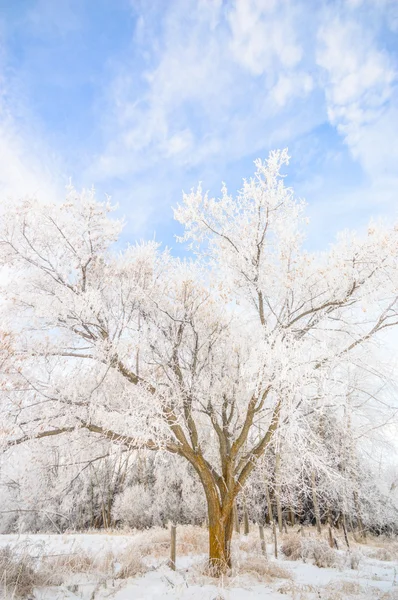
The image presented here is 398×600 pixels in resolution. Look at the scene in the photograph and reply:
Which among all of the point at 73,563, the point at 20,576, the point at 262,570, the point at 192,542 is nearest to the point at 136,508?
the point at 192,542

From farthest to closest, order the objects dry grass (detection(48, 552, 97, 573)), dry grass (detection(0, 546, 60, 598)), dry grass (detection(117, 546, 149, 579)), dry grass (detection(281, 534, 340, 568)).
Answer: dry grass (detection(281, 534, 340, 568)), dry grass (detection(117, 546, 149, 579)), dry grass (detection(48, 552, 97, 573)), dry grass (detection(0, 546, 60, 598))

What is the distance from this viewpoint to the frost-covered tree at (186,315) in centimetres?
703

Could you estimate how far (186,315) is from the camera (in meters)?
8.28

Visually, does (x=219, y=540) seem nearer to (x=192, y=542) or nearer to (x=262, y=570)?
(x=262, y=570)

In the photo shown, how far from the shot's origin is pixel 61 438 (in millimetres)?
8266

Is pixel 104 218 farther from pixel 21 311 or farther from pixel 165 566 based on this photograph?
pixel 165 566

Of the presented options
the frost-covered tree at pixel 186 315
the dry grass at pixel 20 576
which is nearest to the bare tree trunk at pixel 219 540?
the frost-covered tree at pixel 186 315

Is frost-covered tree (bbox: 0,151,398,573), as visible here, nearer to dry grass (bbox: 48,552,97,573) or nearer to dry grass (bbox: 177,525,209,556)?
dry grass (bbox: 48,552,97,573)

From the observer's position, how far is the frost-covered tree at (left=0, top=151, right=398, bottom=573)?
703 centimetres

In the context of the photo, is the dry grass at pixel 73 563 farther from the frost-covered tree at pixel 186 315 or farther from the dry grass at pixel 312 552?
the dry grass at pixel 312 552

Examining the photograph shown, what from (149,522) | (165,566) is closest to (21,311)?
(165,566)

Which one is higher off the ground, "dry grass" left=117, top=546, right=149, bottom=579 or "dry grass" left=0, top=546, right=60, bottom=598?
"dry grass" left=0, top=546, right=60, bottom=598

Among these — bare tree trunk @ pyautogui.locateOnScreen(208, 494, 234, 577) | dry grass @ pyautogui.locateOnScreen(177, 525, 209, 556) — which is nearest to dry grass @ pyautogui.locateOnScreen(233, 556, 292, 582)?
bare tree trunk @ pyautogui.locateOnScreen(208, 494, 234, 577)

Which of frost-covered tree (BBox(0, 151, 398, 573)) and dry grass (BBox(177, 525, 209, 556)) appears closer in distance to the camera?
frost-covered tree (BBox(0, 151, 398, 573))
